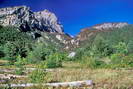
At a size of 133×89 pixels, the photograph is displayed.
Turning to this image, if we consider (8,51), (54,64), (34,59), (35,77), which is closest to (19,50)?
(8,51)

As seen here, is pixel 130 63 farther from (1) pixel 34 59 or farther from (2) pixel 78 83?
(1) pixel 34 59

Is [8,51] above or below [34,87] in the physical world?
above

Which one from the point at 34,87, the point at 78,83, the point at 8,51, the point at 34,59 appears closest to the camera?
the point at 34,87

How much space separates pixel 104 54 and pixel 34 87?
63.9 meters

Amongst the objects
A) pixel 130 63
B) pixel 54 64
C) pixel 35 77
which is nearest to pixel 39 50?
pixel 54 64

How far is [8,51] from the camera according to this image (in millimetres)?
66938

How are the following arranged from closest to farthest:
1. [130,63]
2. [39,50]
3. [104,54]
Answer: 1. [130,63]
2. [39,50]
3. [104,54]

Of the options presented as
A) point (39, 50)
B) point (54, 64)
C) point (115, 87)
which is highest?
point (39, 50)

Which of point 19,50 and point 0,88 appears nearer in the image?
point 0,88

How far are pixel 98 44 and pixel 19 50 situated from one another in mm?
29175

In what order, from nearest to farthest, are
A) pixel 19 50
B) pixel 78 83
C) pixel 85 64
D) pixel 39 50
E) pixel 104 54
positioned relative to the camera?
pixel 78 83
pixel 85 64
pixel 39 50
pixel 104 54
pixel 19 50

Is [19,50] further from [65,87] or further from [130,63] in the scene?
[65,87]

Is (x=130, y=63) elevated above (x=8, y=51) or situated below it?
below

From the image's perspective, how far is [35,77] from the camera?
12.6 metres
